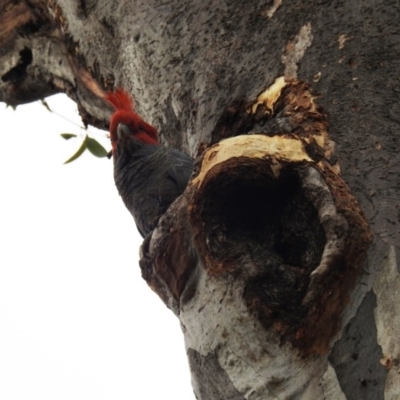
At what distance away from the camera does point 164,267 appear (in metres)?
1.46

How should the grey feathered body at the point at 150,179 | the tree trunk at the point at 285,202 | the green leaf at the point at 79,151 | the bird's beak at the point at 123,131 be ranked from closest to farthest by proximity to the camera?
A: the tree trunk at the point at 285,202
the grey feathered body at the point at 150,179
the bird's beak at the point at 123,131
the green leaf at the point at 79,151

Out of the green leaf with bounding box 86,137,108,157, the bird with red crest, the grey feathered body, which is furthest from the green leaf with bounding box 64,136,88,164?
the grey feathered body

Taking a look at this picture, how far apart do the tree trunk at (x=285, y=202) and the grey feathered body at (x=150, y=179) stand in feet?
1.17

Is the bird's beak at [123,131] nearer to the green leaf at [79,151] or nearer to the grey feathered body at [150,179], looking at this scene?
the grey feathered body at [150,179]

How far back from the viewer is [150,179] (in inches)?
98.0

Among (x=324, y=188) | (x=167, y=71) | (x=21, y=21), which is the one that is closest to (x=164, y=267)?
(x=324, y=188)

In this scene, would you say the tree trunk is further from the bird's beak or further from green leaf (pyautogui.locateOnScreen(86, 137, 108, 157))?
green leaf (pyautogui.locateOnScreen(86, 137, 108, 157))

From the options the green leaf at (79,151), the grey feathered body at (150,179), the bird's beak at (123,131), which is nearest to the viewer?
the grey feathered body at (150,179)

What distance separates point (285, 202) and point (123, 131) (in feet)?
4.52

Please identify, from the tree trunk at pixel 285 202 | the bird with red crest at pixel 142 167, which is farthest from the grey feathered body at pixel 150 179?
the tree trunk at pixel 285 202

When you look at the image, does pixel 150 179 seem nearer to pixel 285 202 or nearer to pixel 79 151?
pixel 79 151

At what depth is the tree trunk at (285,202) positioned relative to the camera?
1242mm

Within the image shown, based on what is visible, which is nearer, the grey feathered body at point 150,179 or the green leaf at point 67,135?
the grey feathered body at point 150,179

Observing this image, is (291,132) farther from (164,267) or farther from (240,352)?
(240,352)
